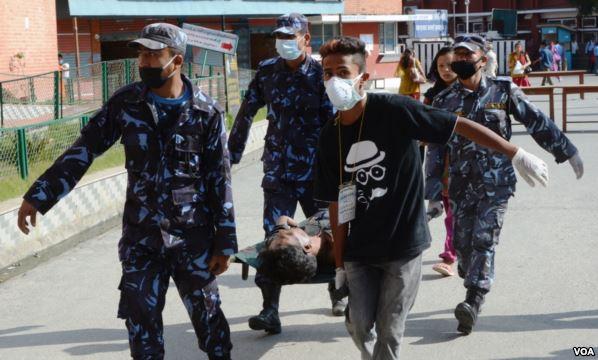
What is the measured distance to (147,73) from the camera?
15.6 feet

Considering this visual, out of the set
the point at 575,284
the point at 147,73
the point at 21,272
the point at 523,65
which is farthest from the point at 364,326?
the point at 523,65

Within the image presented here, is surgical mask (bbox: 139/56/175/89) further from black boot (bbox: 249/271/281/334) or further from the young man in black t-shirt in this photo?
black boot (bbox: 249/271/281/334)

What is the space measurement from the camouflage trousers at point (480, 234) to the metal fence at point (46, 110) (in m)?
5.72

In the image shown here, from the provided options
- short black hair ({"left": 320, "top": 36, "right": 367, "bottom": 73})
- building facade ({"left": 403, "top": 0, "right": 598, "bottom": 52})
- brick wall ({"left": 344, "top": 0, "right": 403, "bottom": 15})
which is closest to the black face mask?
short black hair ({"left": 320, "top": 36, "right": 367, "bottom": 73})

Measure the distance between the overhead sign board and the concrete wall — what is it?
240 inches

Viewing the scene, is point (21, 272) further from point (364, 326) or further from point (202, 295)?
point (364, 326)

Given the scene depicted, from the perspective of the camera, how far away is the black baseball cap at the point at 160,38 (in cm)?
476

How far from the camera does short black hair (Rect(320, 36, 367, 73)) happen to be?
4.66 metres

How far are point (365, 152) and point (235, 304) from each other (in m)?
3.00

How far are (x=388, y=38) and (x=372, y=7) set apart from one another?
263 cm

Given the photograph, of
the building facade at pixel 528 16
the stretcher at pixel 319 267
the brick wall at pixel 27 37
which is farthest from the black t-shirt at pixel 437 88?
the building facade at pixel 528 16

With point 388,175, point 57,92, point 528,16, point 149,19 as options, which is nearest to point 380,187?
point 388,175
